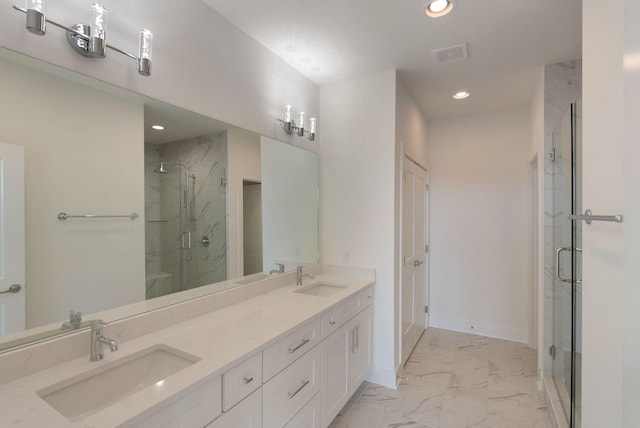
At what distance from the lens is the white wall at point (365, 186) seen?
2.56 metres

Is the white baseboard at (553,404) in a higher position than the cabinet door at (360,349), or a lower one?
lower

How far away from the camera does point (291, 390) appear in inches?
60.7

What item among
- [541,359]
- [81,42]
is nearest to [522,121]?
[541,359]

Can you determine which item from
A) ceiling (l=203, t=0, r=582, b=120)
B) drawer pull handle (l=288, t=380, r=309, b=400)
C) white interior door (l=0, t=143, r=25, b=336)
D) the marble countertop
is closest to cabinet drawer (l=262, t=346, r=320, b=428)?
drawer pull handle (l=288, t=380, r=309, b=400)

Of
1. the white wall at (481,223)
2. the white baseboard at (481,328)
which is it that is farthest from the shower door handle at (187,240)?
the white baseboard at (481,328)

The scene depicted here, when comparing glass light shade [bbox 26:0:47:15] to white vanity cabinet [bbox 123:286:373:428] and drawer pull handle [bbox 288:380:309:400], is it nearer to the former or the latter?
white vanity cabinet [bbox 123:286:373:428]

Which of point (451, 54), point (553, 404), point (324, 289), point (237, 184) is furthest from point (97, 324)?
point (553, 404)

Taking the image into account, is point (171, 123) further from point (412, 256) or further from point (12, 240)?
point (412, 256)

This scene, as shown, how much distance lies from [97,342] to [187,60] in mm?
1429

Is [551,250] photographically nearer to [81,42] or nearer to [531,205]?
[531,205]

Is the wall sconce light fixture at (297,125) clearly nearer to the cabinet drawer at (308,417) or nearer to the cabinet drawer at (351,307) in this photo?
the cabinet drawer at (351,307)

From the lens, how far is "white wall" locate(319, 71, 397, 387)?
2.56 metres

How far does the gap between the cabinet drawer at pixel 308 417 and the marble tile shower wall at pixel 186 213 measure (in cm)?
88

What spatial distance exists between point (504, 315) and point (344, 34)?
136 inches
